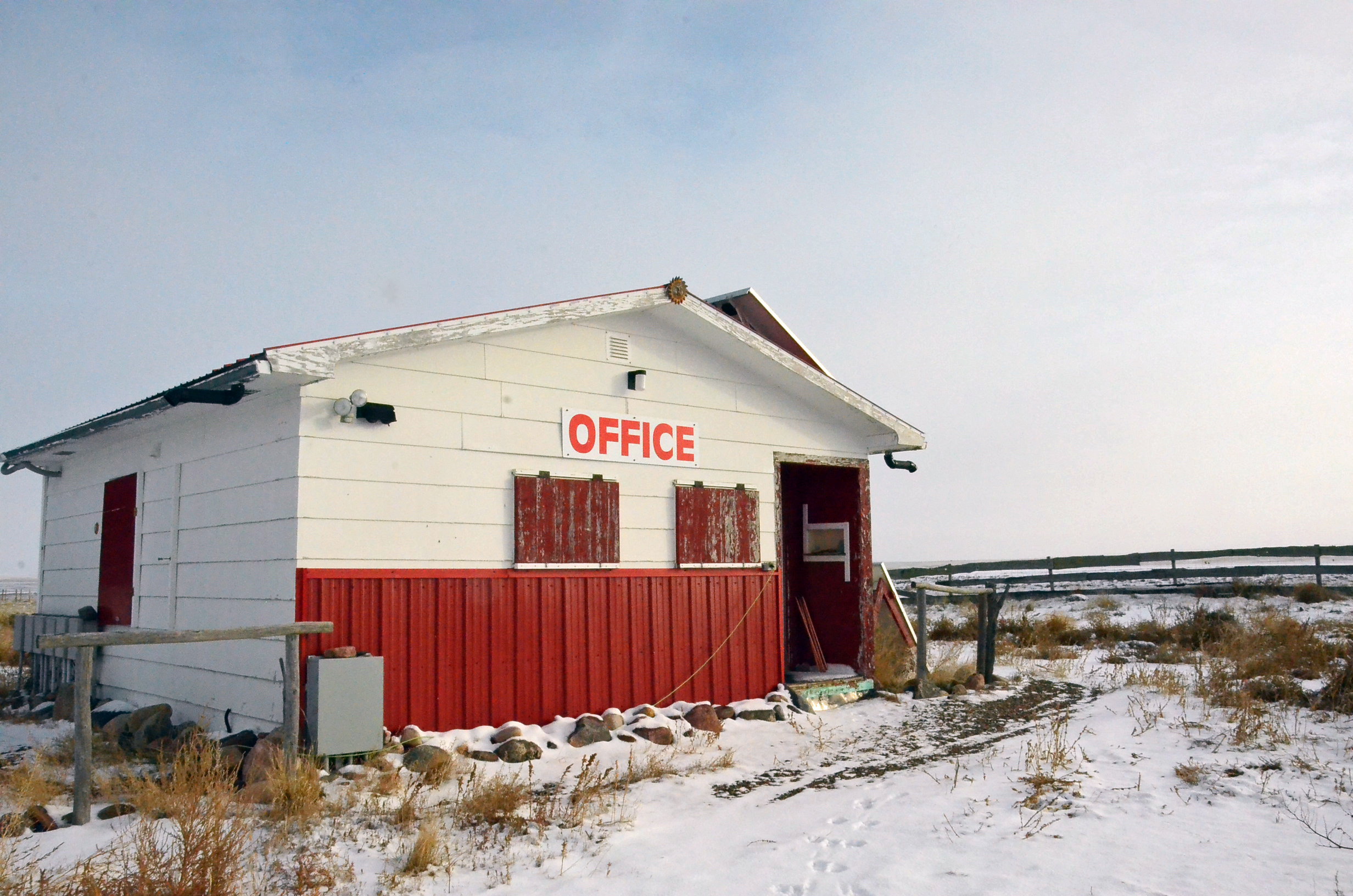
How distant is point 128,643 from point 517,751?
3.29m

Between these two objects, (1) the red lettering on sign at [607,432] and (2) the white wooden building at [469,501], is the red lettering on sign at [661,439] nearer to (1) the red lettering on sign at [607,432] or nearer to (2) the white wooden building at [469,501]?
(2) the white wooden building at [469,501]

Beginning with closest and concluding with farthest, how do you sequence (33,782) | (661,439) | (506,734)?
(33,782) < (506,734) < (661,439)

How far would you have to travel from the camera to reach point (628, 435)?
10.8 meters

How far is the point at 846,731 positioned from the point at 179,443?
7.68 meters

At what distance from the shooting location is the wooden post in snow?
6367mm

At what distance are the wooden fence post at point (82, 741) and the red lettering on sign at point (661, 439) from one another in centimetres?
593

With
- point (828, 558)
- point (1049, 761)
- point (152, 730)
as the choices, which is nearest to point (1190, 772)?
point (1049, 761)

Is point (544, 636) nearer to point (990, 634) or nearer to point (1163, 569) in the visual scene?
point (990, 634)

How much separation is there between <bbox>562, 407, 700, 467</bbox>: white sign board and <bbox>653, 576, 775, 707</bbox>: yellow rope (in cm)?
187

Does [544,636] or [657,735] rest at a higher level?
[544,636]

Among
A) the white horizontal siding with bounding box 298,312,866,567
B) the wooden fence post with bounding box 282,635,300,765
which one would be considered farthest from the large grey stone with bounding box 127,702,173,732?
the wooden fence post with bounding box 282,635,300,765

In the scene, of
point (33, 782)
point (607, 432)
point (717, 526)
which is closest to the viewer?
point (33, 782)

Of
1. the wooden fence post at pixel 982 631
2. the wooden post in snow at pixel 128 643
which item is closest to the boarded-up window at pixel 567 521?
the wooden post in snow at pixel 128 643

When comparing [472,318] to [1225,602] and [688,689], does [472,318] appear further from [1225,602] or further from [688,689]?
[1225,602]
